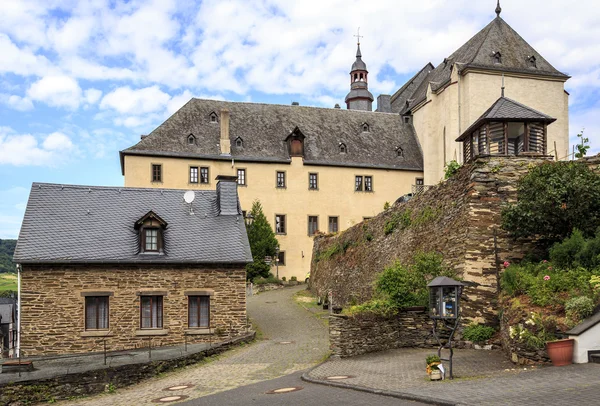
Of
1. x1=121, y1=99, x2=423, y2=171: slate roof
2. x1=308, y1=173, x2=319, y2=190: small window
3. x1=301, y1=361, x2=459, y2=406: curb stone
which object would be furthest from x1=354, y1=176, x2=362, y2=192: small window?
x1=301, y1=361, x2=459, y2=406: curb stone

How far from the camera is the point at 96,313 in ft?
69.1

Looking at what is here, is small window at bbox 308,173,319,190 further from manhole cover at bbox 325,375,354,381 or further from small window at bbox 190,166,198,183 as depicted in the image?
manhole cover at bbox 325,375,354,381

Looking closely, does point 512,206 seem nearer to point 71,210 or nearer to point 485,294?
point 485,294

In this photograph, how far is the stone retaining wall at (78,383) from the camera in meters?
14.8

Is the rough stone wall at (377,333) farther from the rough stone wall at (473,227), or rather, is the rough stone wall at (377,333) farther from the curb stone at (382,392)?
the curb stone at (382,392)

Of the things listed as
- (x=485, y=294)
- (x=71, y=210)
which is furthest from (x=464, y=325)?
(x=71, y=210)

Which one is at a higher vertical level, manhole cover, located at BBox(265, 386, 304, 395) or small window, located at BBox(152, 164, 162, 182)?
small window, located at BBox(152, 164, 162, 182)

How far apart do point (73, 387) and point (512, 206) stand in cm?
1177

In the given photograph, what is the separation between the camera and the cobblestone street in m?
14.3

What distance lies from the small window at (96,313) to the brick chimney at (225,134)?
2549cm

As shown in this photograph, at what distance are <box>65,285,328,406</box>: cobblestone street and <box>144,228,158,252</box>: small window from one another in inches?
194

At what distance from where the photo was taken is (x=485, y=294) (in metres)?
16.6

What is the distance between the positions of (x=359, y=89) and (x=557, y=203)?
176 ft

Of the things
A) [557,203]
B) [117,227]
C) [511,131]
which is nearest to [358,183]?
[511,131]
